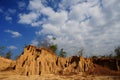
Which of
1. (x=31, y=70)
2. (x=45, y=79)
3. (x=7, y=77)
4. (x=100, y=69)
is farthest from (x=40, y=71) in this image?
(x=100, y=69)

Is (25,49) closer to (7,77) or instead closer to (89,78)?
(7,77)

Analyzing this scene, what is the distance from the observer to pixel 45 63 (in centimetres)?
3591

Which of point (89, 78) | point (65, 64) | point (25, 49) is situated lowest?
point (89, 78)

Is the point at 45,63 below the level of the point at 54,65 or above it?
above

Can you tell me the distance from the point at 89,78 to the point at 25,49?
1229cm

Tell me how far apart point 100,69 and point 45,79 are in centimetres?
1344

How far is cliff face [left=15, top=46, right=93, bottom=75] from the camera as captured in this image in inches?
1322

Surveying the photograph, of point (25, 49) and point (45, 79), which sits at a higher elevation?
point (25, 49)

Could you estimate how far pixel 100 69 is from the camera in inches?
1559

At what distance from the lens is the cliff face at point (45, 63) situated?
33.6 metres

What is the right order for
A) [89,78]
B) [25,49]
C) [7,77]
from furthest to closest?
1. [25,49]
2. [89,78]
3. [7,77]

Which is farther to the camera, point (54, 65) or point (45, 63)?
point (54, 65)

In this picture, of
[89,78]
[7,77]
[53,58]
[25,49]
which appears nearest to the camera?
[7,77]

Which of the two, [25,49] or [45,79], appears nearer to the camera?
[45,79]
